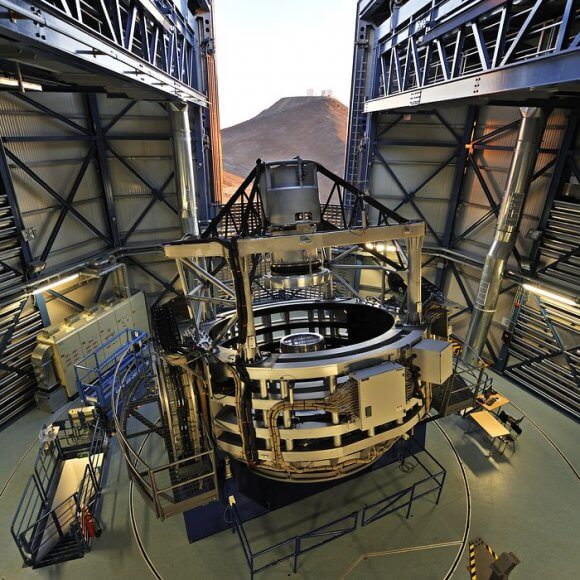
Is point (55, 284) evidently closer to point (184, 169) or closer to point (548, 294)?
point (184, 169)

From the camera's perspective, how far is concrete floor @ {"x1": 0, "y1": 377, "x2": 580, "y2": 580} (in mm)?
7852

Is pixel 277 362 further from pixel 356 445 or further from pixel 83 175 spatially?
pixel 83 175

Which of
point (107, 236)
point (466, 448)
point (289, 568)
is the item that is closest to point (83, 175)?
point (107, 236)

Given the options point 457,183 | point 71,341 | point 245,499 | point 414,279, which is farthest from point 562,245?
point 71,341

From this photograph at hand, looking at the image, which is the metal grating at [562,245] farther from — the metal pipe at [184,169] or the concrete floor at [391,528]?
the metal pipe at [184,169]

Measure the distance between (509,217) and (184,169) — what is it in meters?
13.6

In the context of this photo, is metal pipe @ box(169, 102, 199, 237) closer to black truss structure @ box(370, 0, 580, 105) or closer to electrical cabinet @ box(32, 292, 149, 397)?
electrical cabinet @ box(32, 292, 149, 397)

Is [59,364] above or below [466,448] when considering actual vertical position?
above

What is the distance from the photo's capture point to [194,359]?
22.5 ft

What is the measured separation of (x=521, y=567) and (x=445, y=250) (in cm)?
1326

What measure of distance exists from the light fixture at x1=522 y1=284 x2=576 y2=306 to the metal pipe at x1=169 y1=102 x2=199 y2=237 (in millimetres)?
14026

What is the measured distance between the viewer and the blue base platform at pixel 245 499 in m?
8.56

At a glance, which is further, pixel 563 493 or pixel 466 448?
pixel 466 448

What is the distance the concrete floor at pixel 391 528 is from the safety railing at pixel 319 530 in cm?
20
